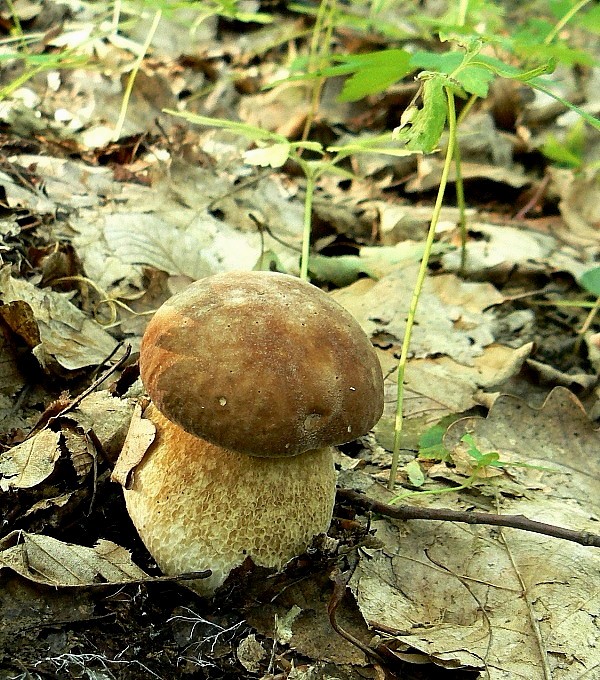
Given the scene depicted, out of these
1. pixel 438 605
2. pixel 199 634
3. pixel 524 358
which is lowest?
pixel 524 358

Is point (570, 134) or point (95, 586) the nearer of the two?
point (95, 586)

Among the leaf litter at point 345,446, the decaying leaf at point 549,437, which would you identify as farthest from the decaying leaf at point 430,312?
the decaying leaf at point 549,437

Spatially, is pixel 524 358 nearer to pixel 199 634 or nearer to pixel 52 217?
pixel 199 634

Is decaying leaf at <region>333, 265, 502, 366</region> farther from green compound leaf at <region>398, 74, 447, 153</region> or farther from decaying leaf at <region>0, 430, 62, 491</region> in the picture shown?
decaying leaf at <region>0, 430, 62, 491</region>

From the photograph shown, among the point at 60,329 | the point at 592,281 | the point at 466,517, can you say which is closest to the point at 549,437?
the point at 466,517

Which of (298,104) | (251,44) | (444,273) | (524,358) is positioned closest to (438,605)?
(524,358)

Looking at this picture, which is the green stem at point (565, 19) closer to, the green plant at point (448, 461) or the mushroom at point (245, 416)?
the green plant at point (448, 461)
